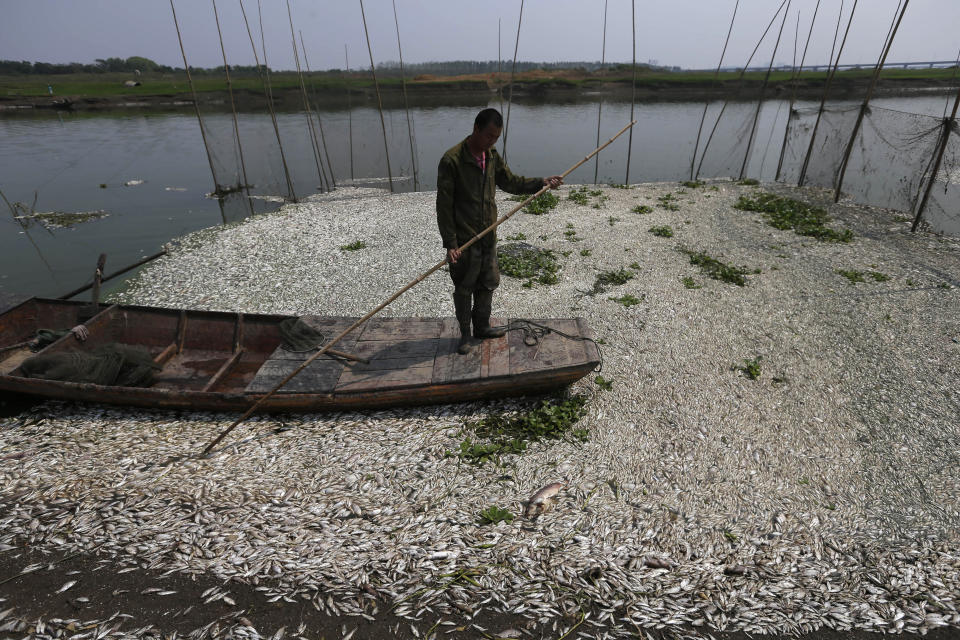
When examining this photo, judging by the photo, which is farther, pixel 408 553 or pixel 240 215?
pixel 240 215

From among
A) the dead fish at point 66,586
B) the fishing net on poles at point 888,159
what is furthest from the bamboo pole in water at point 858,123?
the dead fish at point 66,586

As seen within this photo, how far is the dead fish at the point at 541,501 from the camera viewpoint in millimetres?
4918

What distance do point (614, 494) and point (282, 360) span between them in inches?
192

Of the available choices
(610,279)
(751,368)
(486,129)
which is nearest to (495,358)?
(486,129)

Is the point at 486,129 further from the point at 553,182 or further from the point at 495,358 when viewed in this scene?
the point at 495,358

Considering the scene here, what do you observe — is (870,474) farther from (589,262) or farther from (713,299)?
(589,262)

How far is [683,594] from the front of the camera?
13.6 feet

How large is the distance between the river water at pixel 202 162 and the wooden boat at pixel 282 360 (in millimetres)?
7513

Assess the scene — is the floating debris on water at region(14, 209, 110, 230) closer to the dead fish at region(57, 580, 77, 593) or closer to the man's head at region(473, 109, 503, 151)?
the dead fish at region(57, 580, 77, 593)

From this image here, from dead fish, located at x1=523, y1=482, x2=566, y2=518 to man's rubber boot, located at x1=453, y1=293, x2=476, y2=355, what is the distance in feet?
7.21

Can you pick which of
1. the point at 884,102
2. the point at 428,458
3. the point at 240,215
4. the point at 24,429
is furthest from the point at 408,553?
the point at 884,102

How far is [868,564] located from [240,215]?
808 inches

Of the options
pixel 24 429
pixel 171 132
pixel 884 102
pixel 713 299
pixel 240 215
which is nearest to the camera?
pixel 24 429

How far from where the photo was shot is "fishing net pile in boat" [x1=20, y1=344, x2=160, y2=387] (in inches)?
235
